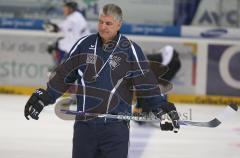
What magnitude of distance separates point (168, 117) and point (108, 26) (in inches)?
21.0

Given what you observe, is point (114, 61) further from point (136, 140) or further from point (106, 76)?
point (136, 140)

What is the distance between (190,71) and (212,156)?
3295mm

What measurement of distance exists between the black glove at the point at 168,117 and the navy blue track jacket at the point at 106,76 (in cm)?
5

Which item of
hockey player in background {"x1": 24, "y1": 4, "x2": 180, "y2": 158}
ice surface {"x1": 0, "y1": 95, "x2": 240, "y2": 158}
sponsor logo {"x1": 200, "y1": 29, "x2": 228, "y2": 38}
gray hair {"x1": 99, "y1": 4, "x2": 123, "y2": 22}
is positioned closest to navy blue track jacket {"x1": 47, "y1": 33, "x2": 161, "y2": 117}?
hockey player in background {"x1": 24, "y1": 4, "x2": 180, "y2": 158}

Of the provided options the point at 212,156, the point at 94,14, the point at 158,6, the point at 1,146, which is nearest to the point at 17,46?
the point at 94,14

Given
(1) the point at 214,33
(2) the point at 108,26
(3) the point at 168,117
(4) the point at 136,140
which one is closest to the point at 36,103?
(2) the point at 108,26

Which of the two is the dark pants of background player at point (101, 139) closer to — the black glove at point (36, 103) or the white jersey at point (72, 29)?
the black glove at point (36, 103)

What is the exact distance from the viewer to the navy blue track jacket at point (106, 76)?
286 cm

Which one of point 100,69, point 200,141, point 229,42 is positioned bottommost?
point 200,141

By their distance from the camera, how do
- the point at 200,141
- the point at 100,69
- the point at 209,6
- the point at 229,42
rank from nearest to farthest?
the point at 100,69 < the point at 200,141 < the point at 229,42 < the point at 209,6

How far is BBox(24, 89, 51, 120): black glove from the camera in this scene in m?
2.90

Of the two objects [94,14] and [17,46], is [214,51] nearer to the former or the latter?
[94,14]

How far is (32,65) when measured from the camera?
8.54 meters

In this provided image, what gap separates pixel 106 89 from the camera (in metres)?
2.88
